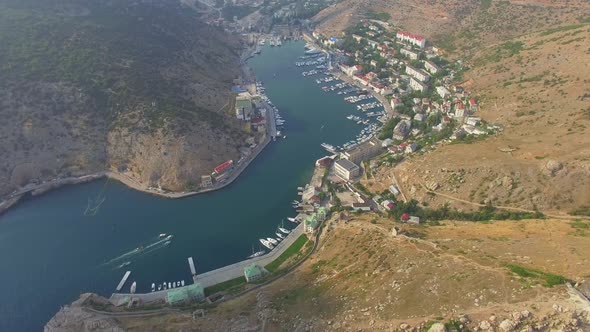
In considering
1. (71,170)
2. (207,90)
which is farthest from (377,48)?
(71,170)

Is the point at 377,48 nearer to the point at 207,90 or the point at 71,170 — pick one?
the point at 207,90

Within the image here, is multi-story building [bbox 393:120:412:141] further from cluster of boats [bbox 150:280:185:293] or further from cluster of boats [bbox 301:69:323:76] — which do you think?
cluster of boats [bbox 150:280:185:293]

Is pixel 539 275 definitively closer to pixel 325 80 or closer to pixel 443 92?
pixel 443 92

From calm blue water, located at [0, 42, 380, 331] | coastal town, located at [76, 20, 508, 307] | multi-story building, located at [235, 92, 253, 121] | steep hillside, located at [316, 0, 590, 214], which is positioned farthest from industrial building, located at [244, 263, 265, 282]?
multi-story building, located at [235, 92, 253, 121]

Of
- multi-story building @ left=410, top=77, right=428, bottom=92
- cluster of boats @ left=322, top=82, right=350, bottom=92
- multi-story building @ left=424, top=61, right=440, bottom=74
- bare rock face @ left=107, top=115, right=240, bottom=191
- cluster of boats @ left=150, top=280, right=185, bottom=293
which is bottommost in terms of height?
cluster of boats @ left=150, top=280, right=185, bottom=293

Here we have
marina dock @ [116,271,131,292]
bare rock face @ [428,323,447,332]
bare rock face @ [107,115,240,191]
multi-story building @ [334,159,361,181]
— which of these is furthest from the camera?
bare rock face @ [107,115,240,191]

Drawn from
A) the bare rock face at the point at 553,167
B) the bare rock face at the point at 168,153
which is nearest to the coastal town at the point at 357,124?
the bare rock face at the point at 168,153
